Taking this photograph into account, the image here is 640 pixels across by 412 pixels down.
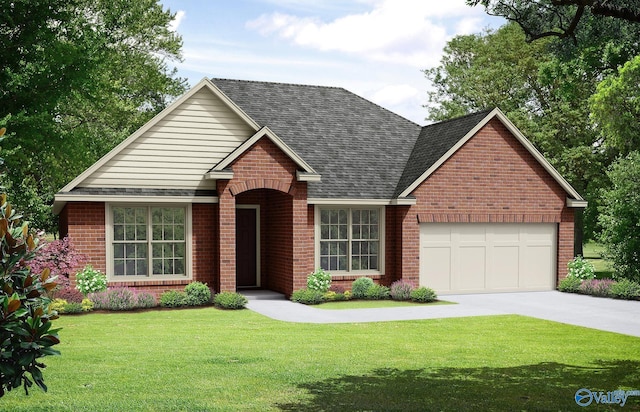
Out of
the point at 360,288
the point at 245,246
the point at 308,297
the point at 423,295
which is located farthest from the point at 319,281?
the point at 245,246

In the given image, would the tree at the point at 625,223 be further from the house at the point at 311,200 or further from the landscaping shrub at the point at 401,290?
the landscaping shrub at the point at 401,290

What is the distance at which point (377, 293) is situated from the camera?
71.8 feet

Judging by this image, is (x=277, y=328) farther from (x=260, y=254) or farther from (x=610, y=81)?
(x=610, y=81)

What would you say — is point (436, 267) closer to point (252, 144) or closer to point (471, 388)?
point (252, 144)

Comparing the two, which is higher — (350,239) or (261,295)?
(350,239)

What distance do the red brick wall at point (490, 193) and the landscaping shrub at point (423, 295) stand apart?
1.36 m

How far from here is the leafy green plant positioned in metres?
6.40

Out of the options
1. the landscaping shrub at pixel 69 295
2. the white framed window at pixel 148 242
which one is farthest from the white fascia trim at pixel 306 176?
the landscaping shrub at pixel 69 295

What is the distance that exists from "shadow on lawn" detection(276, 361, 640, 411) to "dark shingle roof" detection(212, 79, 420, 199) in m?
11.6

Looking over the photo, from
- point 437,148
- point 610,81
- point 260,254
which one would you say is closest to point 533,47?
point 610,81

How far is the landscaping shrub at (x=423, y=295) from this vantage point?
69.4ft

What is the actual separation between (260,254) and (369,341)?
10337 millimetres

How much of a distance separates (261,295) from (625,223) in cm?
1336

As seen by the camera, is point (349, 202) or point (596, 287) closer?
point (349, 202)
